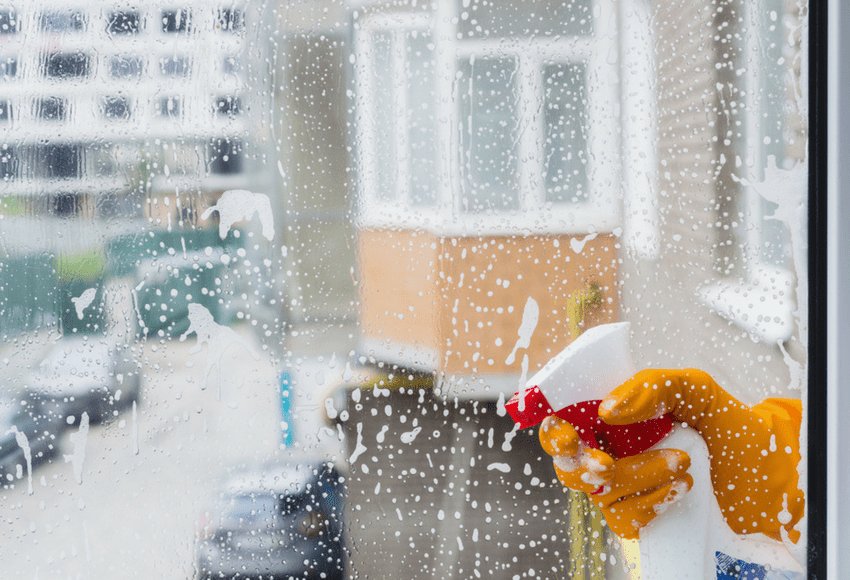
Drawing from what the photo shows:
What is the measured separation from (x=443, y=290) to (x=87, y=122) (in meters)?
0.57

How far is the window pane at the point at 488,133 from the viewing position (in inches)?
29.2

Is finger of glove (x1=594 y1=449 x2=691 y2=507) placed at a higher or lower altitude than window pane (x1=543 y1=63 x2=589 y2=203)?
lower

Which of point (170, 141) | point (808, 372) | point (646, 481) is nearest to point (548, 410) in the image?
point (646, 481)

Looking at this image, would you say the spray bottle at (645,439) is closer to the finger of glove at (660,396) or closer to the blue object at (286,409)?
the finger of glove at (660,396)

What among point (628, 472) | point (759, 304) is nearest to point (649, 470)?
point (628, 472)

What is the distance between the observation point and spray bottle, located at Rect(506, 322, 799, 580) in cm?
67

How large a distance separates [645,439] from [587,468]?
83 millimetres

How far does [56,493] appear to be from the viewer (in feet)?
2.59

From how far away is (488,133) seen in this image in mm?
745

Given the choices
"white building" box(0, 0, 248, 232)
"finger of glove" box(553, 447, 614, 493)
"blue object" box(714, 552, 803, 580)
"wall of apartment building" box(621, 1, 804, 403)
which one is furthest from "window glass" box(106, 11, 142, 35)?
"blue object" box(714, 552, 803, 580)

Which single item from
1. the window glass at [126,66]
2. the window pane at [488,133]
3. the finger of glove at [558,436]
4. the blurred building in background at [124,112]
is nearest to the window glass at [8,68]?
the blurred building in background at [124,112]

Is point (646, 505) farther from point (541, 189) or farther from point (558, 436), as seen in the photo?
point (541, 189)

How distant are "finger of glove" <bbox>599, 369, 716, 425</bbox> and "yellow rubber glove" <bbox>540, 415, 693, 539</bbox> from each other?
2.0 inches

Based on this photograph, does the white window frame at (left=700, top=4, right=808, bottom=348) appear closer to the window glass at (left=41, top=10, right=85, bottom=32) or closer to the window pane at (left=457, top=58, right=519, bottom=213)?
the window pane at (left=457, top=58, right=519, bottom=213)
